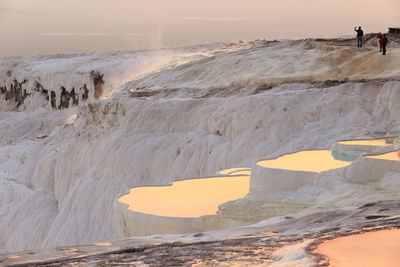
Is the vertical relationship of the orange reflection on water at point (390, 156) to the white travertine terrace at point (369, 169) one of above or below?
above

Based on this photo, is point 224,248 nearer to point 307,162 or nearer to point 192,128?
point 307,162

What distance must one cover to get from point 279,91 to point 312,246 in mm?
13848

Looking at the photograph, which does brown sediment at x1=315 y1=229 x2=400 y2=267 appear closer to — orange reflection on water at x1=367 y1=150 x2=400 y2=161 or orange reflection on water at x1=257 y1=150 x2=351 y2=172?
orange reflection on water at x1=367 y1=150 x2=400 y2=161

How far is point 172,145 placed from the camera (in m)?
18.1

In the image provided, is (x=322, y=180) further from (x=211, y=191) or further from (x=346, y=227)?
(x=346, y=227)

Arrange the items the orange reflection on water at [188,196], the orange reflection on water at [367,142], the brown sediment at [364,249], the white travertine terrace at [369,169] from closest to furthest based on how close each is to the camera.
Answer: the brown sediment at [364,249]
the white travertine terrace at [369,169]
the orange reflection on water at [188,196]
the orange reflection on water at [367,142]

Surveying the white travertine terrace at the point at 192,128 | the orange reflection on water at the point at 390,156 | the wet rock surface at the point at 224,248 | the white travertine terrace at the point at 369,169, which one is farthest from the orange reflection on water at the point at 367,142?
the wet rock surface at the point at 224,248

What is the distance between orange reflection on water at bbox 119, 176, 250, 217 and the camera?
29.1 feet

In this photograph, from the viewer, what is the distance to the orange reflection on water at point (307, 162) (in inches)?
372

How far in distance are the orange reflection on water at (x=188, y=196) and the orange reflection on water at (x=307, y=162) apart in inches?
24.1

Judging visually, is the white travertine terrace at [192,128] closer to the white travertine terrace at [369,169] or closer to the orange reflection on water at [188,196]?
the orange reflection on water at [188,196]

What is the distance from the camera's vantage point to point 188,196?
32.3ft

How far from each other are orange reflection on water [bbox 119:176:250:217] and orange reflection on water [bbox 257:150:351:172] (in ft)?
2.01

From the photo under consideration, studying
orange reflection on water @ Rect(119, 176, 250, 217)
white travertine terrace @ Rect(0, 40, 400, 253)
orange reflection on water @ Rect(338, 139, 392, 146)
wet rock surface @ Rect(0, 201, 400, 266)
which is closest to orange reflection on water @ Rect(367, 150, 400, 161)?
orange reflection on water @ Rect(338, 139, 392, 146)
